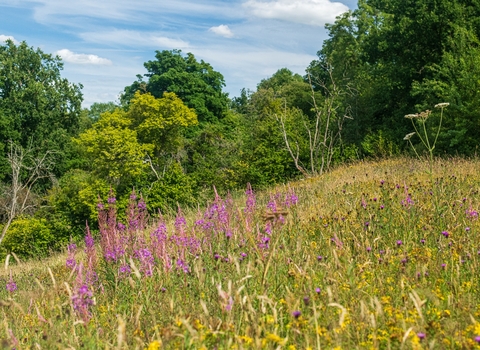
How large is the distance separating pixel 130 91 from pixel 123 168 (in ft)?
50.3

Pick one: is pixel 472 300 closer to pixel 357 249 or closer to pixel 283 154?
pixel 357 249

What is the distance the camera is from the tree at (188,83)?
36.5m

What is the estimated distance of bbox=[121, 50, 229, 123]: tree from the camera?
3647 cm

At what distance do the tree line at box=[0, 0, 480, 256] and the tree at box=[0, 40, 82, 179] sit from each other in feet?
0.30

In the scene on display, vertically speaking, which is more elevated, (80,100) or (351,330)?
(80,100)

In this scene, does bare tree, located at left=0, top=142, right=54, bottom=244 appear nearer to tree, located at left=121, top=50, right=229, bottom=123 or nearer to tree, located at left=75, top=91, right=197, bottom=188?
tree, located at left=75, top=91, right=197, bottom=188

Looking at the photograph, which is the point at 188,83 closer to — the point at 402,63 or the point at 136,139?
A: the point at 136,139

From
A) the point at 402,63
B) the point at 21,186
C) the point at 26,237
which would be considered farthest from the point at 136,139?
the point at 402,63

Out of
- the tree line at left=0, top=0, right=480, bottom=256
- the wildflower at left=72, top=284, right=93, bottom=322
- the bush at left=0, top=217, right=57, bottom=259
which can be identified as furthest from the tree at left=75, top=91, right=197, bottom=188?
the wildflower at left=72, top=284, right=93, bottom=322

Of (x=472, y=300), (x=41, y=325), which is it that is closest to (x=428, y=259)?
(x=472, y=300)

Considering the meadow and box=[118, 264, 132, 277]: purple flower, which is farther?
box=[118, 264, 132, 277]: purple flower

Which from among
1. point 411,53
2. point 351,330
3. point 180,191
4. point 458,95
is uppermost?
point 411,53

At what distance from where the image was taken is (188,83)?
36844 mm

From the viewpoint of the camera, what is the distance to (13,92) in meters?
33.1
